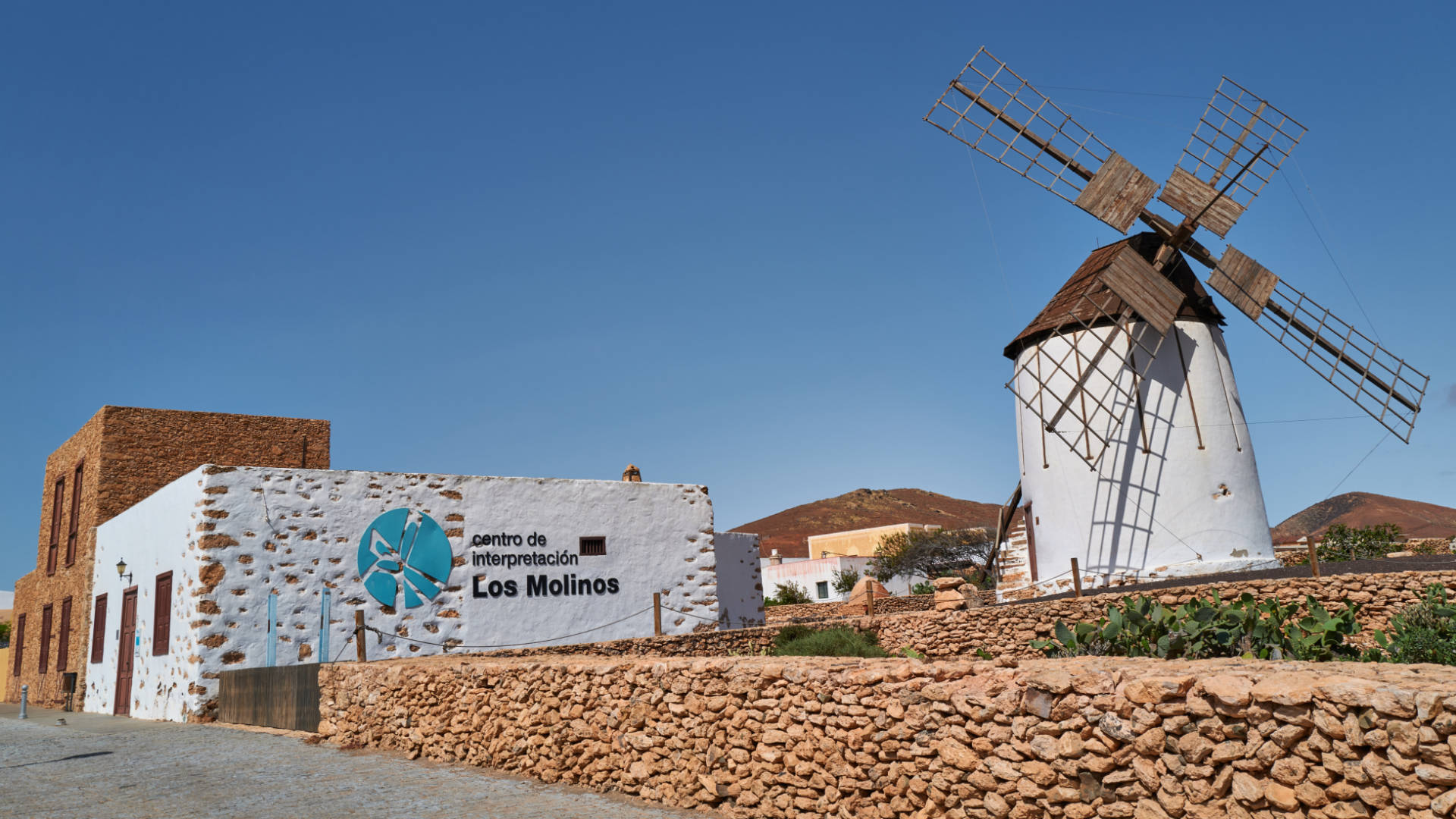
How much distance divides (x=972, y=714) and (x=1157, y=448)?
15.9m

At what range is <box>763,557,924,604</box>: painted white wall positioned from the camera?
44031mm

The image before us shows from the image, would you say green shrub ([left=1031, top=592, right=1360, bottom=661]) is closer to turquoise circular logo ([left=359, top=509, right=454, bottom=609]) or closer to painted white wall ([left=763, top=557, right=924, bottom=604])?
turquoise circular logo ([left=359, top=509, right=454, bottom=609])

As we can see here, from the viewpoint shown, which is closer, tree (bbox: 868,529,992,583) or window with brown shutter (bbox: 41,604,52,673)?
window with brown shutter (bbox: 41,604,52,673)

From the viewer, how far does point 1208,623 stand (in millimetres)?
9008

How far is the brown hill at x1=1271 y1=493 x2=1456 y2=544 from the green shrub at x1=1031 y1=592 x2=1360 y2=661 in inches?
2363

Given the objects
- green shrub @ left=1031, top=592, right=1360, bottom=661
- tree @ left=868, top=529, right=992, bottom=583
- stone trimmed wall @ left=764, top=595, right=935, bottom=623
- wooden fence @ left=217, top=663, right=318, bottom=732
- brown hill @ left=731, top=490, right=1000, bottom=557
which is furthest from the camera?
brown hill @ left=731, top=490, right=1000, bottom=557

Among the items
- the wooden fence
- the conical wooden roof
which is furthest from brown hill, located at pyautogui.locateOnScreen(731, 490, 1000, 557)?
the wooden fence

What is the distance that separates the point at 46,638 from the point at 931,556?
1311 inches

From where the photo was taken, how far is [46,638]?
75.8ft

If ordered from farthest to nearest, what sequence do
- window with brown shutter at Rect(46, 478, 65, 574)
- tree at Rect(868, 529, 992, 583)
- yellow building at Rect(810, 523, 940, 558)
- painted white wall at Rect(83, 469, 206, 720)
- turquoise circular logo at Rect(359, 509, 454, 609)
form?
yellow building at Rect(810, 523, 940, 558) → tree at Rect(868, 529, 992, 583) → window with brown shutter at Rect(46, 478, 65, 574) → turquoise circular logo at Rect(359, 509, 454, 609) → painted white wall at Rect(83, 469, 206, 720)

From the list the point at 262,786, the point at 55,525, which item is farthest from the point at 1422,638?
the point at 55,525

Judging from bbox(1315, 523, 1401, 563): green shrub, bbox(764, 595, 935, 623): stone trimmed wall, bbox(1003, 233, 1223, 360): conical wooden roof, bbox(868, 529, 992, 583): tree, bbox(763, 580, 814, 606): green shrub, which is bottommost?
bbox(764, 595, 935, 623): stone trimmed wall

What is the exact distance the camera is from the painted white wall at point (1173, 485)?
18828 millimetres

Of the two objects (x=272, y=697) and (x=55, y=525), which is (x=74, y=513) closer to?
(x=55, y=525)
